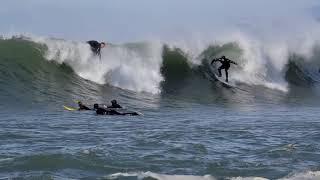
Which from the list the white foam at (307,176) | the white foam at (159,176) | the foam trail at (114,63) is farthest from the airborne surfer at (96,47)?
the white foam at (307,176)

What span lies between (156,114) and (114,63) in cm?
1094

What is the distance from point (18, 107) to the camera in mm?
19297

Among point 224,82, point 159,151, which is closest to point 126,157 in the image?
point 159,151

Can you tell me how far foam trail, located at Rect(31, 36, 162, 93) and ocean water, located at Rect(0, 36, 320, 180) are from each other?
5cm

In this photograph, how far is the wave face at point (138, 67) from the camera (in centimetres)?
2430

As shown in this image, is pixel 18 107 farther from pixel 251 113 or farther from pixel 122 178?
pixel 122 178

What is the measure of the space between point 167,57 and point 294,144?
796 inches

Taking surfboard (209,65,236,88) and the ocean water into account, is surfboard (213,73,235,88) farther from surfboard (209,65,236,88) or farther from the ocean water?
the ocean water

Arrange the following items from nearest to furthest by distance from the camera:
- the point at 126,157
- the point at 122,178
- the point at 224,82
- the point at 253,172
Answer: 1. the point at 122,178
2. the point at 253,172
3. the point at 126,157
4. the point at 224,82

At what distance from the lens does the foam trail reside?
2759 cm

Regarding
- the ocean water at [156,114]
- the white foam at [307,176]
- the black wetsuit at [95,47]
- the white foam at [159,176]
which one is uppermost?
the black wetsuit at [95,47]

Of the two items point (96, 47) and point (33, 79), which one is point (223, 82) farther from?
point (33, 79)

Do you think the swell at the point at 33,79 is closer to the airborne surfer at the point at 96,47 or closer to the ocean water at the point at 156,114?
Result: the ocean water at the point at 156,114

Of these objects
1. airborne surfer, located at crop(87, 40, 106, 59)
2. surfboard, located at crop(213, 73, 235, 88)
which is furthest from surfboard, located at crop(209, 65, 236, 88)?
airborne surfer, located at crop(87, 40, 106, 59)
